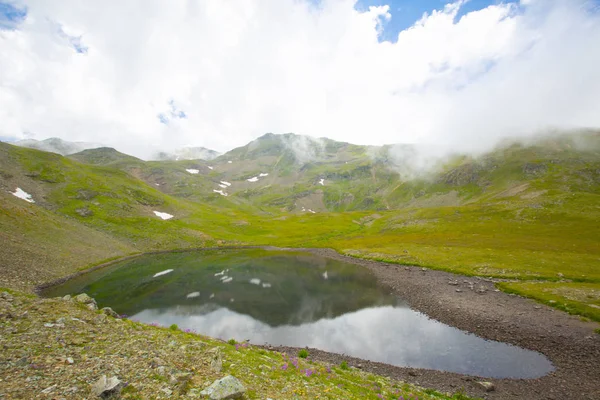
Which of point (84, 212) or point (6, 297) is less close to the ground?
point (84, 212)

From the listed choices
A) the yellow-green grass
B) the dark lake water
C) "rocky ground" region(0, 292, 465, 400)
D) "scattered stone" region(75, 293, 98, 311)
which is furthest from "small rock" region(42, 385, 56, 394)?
the yellow-green grass

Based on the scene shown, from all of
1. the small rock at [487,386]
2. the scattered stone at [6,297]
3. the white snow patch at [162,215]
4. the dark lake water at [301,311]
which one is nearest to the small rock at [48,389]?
the scattered stone at [6,297]

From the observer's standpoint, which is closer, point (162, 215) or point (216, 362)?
point (216, 362)

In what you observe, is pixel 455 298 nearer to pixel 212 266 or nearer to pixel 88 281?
pixel 212 266


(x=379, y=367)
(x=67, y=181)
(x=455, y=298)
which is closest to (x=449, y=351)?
(x=379, y=367)

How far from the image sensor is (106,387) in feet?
Answer: 35.7

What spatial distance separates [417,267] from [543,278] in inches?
933

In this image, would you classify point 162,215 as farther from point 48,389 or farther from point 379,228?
point 48,389

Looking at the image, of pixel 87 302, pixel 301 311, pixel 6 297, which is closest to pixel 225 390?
pixel 6 297

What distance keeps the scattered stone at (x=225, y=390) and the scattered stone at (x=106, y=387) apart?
3.46 m

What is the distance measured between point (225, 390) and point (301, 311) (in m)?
34.3

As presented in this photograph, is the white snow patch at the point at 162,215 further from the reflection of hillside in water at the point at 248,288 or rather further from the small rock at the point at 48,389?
the small rock at the point at 48,389

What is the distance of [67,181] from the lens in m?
132

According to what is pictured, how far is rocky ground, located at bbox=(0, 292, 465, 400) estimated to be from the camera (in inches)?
442
